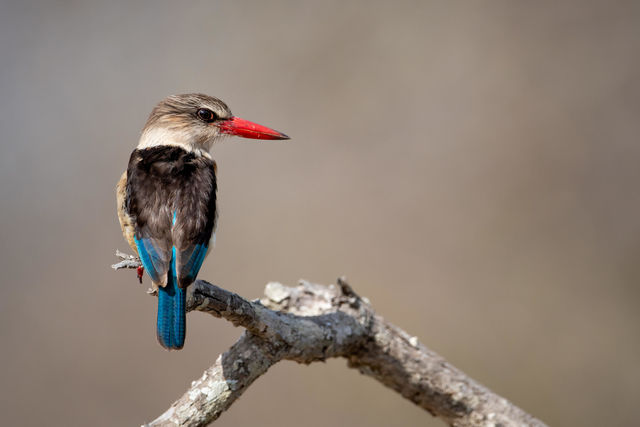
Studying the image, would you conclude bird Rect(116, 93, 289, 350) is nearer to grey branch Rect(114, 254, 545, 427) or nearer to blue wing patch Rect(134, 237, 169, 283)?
blue wing patch Rect(134, 237, 169, 283)

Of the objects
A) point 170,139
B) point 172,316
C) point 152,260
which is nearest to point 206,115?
point 170,139

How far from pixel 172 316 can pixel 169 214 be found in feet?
1.17

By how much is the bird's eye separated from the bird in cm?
10

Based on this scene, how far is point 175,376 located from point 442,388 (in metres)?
2.25

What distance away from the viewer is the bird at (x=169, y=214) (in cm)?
177

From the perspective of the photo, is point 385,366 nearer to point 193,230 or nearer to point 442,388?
point 442,388

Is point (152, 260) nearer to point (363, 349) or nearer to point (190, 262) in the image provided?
point (190, 262)

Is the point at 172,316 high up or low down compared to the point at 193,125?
down

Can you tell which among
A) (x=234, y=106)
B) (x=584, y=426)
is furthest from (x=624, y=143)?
(x=234, y=106)

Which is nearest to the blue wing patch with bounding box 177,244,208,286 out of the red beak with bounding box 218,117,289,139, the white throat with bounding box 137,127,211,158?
the white throat with bounding box 137,127,211,158

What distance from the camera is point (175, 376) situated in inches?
161

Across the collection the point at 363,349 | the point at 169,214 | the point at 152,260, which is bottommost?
the point at 363,349

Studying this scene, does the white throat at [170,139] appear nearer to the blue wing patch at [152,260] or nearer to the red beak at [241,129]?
the red beak at [241,129]

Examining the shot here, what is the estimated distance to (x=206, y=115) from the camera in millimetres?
2637
